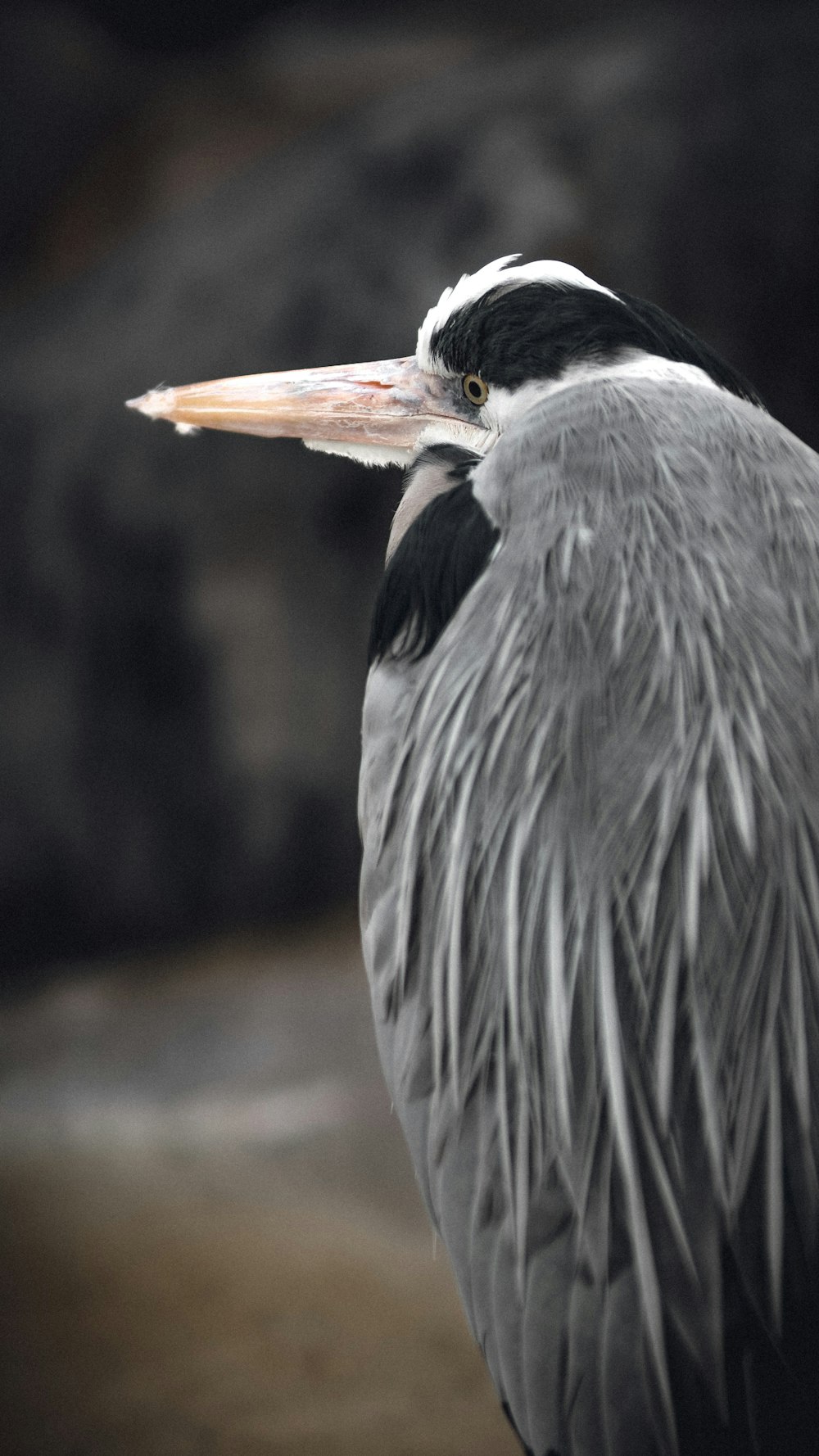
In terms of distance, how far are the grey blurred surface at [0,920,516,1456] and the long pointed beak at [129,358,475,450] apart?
4.85ft

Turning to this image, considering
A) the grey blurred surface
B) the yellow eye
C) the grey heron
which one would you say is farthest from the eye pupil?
the grey blurred surface

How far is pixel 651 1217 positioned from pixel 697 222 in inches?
97.6

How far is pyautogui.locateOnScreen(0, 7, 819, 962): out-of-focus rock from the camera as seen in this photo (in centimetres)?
273

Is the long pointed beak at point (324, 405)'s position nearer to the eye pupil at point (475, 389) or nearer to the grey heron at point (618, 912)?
the eye pupil at point (475, 389)

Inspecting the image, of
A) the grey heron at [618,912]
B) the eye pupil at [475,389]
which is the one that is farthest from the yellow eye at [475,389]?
the grey heron at [618,912]

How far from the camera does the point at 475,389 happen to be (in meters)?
1.00

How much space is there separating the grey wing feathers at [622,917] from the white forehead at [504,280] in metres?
0.13

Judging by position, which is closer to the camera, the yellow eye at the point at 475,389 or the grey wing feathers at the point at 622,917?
the grey wing feathers at the point at 622,917

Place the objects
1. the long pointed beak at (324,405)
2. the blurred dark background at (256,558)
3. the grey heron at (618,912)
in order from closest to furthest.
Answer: the grey heron at (618,912) → the long pointed beak at (324,405) → the blurred dark background at (256,558)

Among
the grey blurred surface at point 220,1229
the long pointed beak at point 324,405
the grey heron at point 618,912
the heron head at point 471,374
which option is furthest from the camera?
the grey blurred surface at point 220,1229

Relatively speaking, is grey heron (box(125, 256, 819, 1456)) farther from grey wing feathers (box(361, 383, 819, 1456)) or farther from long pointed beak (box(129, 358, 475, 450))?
long pointed beak (box(129, 358, 475, 450))

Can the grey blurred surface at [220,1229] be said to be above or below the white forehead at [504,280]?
below

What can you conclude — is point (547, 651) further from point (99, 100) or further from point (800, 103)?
point (99, 100)

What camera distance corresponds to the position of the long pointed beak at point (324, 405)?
3.45 ft
